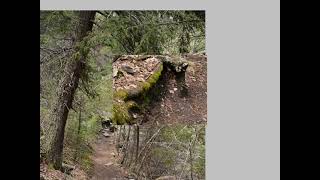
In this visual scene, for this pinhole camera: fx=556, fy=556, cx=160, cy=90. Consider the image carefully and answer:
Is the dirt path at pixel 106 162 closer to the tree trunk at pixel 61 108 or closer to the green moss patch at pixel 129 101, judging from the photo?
the green moss patch at pixel 129 101

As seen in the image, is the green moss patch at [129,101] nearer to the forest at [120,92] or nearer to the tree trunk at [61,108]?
the forest at [120,92]

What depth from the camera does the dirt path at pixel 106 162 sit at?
19.5ft

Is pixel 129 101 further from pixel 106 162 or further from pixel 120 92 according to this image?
pixel 106 162

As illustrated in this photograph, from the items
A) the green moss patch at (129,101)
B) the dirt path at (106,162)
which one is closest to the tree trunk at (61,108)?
the dirt path at (106,162)

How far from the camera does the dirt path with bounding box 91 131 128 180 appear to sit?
5.96 m

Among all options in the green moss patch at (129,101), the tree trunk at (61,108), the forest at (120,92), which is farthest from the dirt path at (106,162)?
the tree trunk at (61,108)

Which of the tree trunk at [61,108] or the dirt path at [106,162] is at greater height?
the tree trunk at [61,108]

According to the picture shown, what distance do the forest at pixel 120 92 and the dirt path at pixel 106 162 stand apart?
11 mm

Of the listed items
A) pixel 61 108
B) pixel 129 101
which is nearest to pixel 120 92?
pixel 129 101

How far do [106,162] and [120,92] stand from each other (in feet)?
2.52

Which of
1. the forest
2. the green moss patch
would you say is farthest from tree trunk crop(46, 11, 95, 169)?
the green moss patch

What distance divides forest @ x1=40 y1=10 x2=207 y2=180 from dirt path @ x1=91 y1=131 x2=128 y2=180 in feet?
0.04

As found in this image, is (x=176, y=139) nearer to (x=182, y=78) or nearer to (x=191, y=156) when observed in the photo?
(x=191, y=156)
